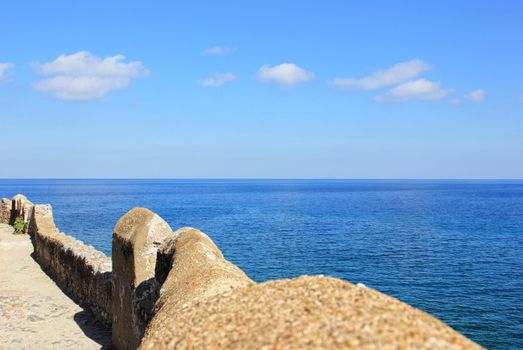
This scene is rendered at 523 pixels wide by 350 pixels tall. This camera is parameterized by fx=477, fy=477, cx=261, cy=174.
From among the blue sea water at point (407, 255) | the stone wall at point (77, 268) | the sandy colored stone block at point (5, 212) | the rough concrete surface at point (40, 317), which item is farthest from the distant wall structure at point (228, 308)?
the sandy colored stone block at point (5, 212)

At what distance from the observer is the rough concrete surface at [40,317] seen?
14.0m

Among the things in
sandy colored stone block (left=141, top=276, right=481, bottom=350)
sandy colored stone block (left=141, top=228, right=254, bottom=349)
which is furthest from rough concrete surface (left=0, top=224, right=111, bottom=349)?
sandy colored stone block (left=141, top=276, right=481, bottom=350)

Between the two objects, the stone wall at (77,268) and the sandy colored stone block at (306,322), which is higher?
the sandy colored stone block at (306,322)

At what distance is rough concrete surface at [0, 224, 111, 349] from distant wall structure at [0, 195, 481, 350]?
1337 millimetres

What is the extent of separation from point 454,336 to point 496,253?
43518 millimetres

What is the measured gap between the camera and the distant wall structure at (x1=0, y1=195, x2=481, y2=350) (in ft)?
15.3

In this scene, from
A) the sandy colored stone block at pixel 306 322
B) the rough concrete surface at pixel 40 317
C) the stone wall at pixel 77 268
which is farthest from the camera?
the stone wall at pixel 77 268

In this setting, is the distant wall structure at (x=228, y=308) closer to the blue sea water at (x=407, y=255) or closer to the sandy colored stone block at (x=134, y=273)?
the sandy colored stone block at (x=134, y=273)

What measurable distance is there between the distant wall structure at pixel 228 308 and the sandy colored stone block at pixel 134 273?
1.0 inches

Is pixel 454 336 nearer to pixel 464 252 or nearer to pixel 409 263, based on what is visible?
pixel 409 263

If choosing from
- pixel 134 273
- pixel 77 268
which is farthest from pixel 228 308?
pixel 77 268

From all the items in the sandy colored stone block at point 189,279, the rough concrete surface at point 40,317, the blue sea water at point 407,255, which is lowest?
the blue sea water at point 407,255

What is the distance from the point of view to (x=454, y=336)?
4633 millimetres

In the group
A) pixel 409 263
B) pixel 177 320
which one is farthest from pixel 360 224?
pixel 177 320
